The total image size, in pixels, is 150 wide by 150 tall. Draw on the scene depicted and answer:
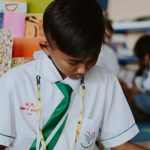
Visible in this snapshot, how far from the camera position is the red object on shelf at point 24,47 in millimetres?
1303

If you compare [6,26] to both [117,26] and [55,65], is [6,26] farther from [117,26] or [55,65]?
[117,26]

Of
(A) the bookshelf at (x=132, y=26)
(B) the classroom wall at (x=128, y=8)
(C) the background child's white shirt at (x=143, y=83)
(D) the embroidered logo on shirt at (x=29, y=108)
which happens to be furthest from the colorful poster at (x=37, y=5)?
(B) the classroom wall at (x=128, y=8)

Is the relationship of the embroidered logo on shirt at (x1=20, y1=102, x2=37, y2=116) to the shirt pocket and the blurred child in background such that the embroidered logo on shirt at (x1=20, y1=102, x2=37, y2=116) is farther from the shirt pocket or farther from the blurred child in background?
the blurred child in background

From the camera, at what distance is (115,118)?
1172 millimetres

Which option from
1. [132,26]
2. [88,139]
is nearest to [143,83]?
[132,26]

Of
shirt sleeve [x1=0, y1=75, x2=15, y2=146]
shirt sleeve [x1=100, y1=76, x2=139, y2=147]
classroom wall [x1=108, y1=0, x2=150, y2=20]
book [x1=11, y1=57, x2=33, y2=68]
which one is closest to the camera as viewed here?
shirt sleeve [x1=0, y1=75, x2=15, y2=146]

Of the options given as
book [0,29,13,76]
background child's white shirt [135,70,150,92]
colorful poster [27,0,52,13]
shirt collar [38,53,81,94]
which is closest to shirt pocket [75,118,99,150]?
shirt collar [38,53,81,94]

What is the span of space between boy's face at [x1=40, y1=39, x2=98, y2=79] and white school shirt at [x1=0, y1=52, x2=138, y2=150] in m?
0.06

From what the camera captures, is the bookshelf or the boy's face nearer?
the boy's face

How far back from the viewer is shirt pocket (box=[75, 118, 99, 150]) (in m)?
1.12

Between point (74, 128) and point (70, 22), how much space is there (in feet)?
1.09

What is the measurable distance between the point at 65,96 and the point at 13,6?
1.38 feet

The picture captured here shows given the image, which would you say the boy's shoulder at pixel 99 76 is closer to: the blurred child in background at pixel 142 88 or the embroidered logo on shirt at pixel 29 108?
the embroidered logo on shirt at pixel 29 108

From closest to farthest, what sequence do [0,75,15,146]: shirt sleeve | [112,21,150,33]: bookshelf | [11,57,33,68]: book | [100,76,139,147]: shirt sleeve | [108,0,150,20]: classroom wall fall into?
[0,75,15,146]: shirt sleeve → [100,76,139,147]: shirt sleeve → [11,57,33,68]: book → [112,21,150,33]: bookshelf → [108,0,150,20]: classroom wall
